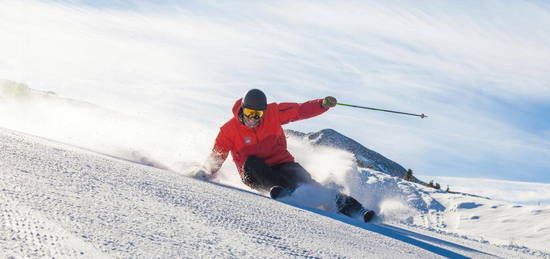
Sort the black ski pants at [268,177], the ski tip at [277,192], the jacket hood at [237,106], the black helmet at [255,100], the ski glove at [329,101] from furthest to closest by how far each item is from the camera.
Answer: the ski glove at [329,101], the jacket hood at [237,106], the black helmet at [255,100], the black ski pants at [268,177], the ski tip at [277,192]

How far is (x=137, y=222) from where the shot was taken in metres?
2.21

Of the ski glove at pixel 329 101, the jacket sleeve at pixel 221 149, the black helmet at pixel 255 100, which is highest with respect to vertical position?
the ski glove at pixel 329 101

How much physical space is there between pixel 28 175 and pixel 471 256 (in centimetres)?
303

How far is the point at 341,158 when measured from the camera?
27.2ft

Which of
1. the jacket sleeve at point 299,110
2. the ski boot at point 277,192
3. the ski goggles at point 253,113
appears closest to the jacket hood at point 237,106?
the ski goggles at point 253,113

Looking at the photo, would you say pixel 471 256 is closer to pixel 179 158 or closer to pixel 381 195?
pixel 381 195

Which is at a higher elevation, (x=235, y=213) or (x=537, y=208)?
(x=537, y=208)

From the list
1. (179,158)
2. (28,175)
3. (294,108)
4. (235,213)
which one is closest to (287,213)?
(235,213)

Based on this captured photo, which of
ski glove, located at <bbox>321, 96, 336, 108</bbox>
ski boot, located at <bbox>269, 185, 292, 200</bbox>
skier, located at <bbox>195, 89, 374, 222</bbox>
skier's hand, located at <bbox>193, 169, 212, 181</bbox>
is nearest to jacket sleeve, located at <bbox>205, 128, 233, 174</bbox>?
skier, located at <bbox>195, 89, 374, 222</bbox>

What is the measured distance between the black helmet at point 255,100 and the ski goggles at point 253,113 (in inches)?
2.2

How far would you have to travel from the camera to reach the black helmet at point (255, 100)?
233 inches

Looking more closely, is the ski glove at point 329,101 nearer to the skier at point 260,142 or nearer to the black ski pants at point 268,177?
the skier at point 260,142

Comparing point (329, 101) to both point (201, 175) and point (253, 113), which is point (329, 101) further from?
point (201, 175)

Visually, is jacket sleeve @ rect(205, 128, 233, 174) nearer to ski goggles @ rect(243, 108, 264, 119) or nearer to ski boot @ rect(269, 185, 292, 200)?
ski goggles @ rect(243, 108, 264, 119)
